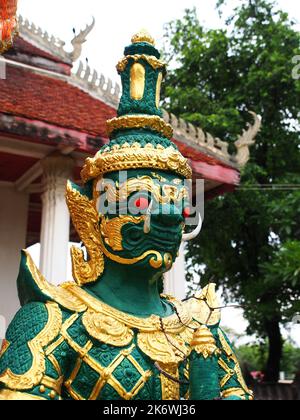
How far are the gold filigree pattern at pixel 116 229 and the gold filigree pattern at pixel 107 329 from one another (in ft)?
0.94

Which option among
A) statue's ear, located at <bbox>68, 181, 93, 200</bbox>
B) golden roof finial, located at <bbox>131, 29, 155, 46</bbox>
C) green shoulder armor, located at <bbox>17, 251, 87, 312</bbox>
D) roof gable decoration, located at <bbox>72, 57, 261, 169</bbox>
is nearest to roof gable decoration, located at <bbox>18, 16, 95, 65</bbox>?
roof gable decoration, located at <bbox>72, 57, 261, 169</bbox>

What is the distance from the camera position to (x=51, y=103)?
5.89 m

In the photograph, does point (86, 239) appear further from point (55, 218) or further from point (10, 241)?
point (10, 241)

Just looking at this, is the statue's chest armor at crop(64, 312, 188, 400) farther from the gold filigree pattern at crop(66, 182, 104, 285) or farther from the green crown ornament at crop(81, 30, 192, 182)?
the green crown ornament at crop(81, 30, 192, 182)

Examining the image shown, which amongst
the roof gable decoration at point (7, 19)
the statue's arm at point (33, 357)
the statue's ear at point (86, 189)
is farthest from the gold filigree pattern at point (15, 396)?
the roof gable decoration at point (7, 19)

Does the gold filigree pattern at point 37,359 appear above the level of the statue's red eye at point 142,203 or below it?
below

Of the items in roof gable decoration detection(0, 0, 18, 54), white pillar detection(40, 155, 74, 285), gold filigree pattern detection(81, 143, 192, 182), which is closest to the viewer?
gold filigree pattern detection(81, 143, 192, 182)

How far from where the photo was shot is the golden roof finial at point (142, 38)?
252 centimetres

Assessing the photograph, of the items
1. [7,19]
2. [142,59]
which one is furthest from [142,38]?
[7,19]

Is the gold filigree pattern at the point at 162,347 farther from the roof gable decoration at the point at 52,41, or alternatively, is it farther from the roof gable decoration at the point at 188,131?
the roof gable decoration at the point at 52,41

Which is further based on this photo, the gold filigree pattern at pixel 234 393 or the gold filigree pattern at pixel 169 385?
the gold filigree pattern at pixel 234 393

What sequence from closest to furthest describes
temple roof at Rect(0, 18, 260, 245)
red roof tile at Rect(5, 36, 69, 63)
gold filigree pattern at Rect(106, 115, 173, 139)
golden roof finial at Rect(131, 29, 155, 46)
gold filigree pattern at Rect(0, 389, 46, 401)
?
1. gold filigree pattern at Rect(0, 389, 46, 401)
2. gold filigree pattern at Rect(106, 115, 173, 139)
3. golden roof finial at Rect(131, 29, 155, 46)
4. temple roof at Rect(0, 18, 260, 245)
5. red roof tile at Rect(5, 36, 69, 63)

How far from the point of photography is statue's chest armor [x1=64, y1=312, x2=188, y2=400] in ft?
6.45
